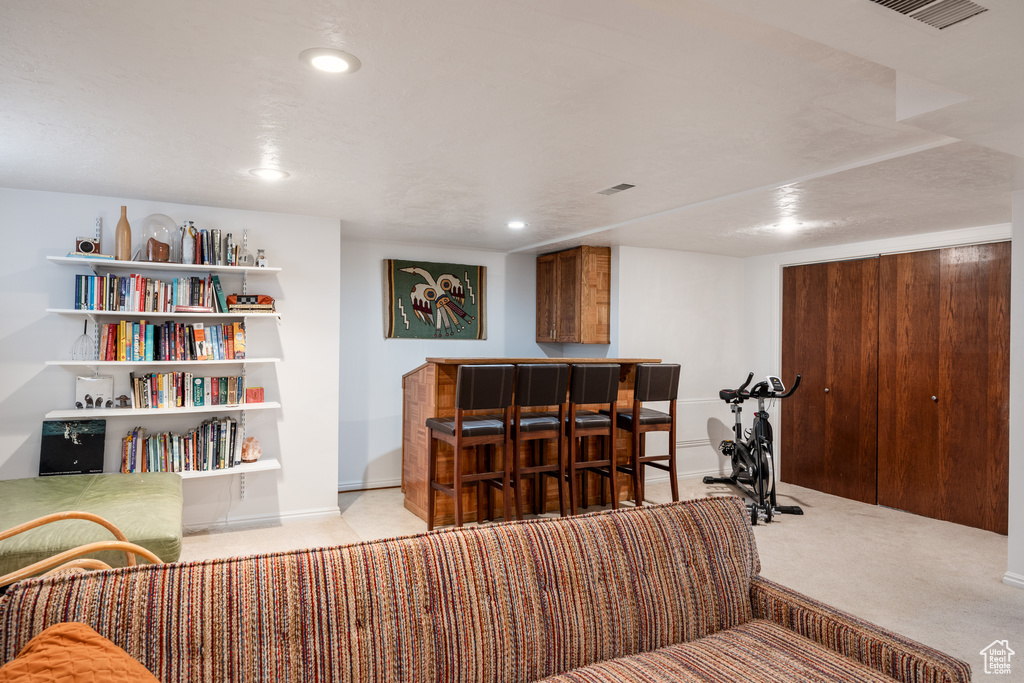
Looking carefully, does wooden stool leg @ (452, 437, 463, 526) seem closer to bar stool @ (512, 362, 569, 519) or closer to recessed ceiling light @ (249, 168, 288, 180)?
bar stool @ (512, 362, 569, 519)

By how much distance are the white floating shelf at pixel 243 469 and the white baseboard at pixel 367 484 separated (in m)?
1.18

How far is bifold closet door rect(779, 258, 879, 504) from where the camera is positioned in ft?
16.7

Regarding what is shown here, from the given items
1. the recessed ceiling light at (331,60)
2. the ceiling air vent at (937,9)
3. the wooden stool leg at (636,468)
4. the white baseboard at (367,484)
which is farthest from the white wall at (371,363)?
the ceiling air vent at (937,9)

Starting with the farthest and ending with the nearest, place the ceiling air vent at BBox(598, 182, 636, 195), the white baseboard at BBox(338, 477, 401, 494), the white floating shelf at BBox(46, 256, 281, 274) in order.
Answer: the white baseboard at BBox(338, 477, 401, 494), the white floating shelf at BBox(46, 256, 281, 274), the ceiling air vent at BBox(598, 182, 636, 195)

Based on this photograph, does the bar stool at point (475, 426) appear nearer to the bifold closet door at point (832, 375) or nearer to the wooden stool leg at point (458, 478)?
the wooden stool leg at point (458, 478)

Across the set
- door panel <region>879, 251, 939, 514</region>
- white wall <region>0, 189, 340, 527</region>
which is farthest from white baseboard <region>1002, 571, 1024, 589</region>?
white wall <region>0, 189, 340, 527</region>

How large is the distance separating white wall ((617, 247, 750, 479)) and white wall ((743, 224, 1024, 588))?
8.0 inches

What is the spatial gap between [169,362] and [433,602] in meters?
3.15

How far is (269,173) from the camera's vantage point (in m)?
3.28

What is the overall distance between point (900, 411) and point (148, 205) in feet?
18.7

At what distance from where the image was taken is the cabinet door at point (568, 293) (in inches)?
222

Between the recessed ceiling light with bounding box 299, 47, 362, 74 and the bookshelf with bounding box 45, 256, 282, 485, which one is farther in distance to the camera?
the bookshelf with bounding box 45, 256, 282, 485

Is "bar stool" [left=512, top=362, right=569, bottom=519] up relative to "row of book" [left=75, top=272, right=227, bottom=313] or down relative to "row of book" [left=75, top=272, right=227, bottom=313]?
down

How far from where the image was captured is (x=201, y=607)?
1.30m
